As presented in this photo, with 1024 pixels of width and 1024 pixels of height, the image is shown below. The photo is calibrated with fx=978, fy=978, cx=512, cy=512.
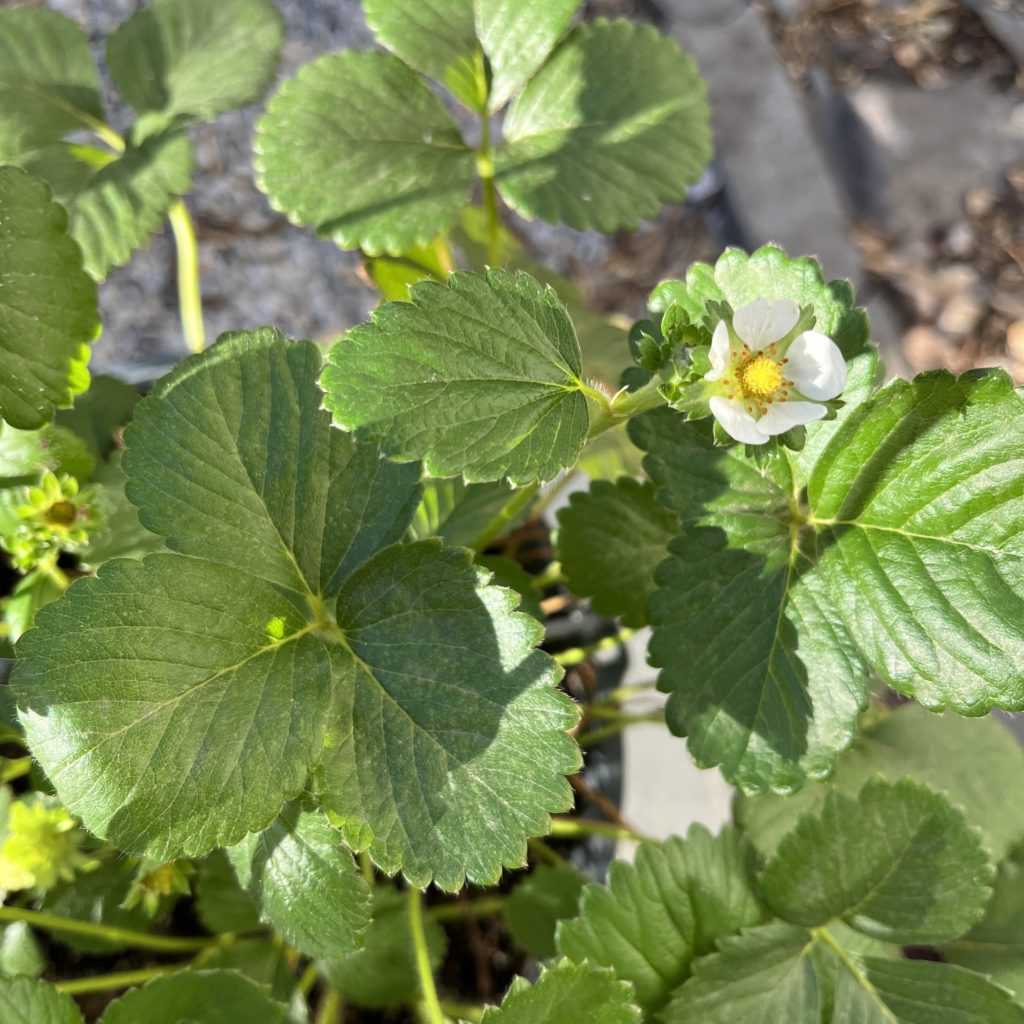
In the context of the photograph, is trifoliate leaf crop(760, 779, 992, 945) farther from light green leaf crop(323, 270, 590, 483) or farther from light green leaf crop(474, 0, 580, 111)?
→ light green leaf crop(474, 0, 580, 111)

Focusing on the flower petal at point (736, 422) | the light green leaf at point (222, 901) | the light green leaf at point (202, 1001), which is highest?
the flower petal at point (736, 422)

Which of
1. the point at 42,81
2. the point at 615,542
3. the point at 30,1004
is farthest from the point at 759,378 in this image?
the point at 42,81

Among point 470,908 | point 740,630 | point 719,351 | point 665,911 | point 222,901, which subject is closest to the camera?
point 719,351

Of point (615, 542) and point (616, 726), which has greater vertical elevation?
point (615, 542)

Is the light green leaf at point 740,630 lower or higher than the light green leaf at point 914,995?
higher

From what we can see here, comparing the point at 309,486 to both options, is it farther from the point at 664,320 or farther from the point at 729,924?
the point at 729,924

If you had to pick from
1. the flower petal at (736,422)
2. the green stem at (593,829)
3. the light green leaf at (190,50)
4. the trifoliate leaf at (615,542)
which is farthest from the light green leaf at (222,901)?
the light green leaf at (190,50)

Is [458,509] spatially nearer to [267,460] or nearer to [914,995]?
[267,460]

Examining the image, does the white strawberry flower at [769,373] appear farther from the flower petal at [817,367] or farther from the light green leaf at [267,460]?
the light green leaf at [267,460]
